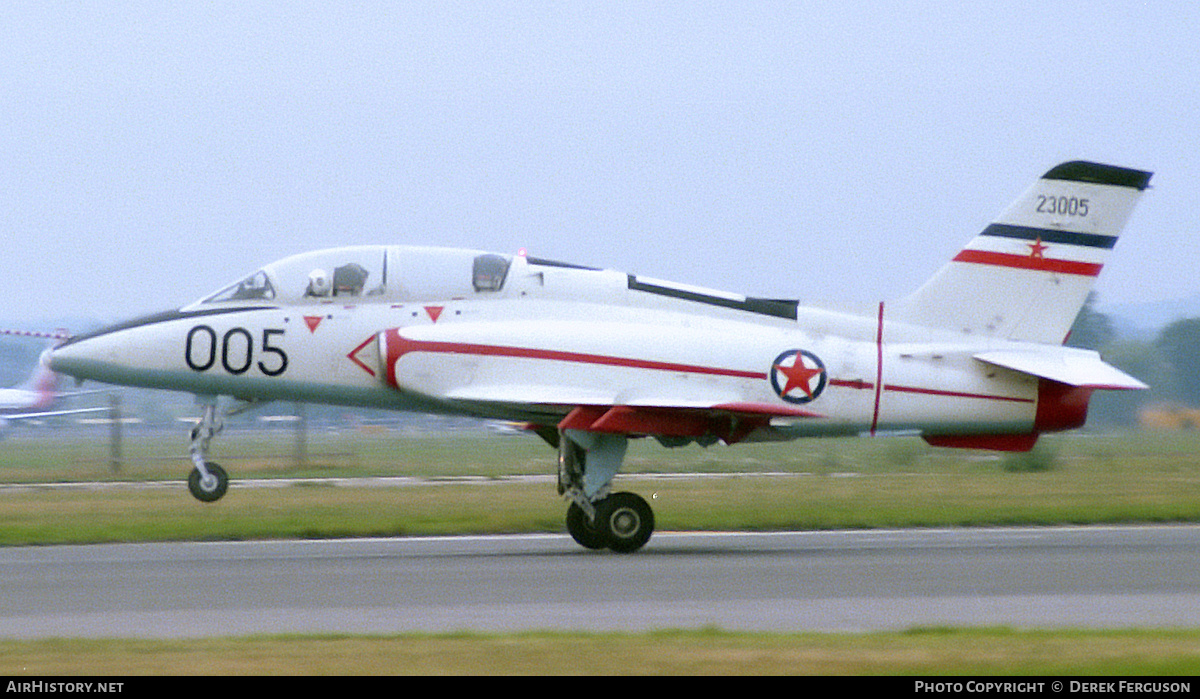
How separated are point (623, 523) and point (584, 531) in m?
0.45

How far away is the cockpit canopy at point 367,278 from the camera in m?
14.4

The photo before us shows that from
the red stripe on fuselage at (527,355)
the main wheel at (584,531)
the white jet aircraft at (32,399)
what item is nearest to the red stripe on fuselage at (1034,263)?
the red stripe on fuselage at (527,355)

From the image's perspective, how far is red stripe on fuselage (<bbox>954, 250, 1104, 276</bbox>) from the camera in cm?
1514

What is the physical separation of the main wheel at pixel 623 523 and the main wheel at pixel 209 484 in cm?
369

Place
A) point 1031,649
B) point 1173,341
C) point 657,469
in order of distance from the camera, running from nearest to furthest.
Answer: point 1031,649
point 657,469
point 1173,341

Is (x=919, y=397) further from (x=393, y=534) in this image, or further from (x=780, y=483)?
(x=780, y=483)

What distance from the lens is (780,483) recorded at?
79.5 ft

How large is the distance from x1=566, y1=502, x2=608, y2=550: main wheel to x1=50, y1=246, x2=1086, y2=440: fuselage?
0.95 metres

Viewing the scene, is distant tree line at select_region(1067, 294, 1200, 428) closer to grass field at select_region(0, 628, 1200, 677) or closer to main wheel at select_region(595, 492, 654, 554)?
main wheel at select_region(595, 492, 654, 554)

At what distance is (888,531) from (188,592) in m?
8.26

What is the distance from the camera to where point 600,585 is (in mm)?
11359

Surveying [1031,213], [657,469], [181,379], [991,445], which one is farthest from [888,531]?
[657,469]

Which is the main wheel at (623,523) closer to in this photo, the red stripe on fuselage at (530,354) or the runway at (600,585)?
the runway at (600,585)

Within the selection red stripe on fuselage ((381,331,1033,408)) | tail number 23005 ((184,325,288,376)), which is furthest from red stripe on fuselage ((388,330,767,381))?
tail number 23005 ((184,325,288,376))
